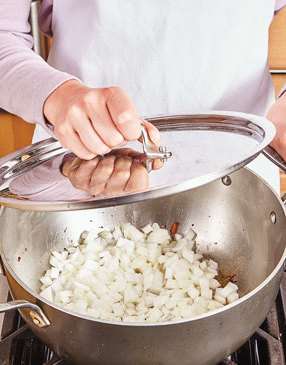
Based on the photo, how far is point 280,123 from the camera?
0.82 metres

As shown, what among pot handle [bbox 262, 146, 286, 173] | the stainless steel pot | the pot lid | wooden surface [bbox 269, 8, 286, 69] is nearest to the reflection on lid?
the pot lid

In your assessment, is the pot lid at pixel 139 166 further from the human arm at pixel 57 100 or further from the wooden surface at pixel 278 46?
the wooden surface at pixel 278 46

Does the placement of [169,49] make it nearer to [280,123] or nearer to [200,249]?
[280,123]

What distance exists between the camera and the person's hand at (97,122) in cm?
55

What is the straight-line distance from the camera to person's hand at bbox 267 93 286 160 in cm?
76

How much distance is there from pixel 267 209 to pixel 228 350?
0.24 meters

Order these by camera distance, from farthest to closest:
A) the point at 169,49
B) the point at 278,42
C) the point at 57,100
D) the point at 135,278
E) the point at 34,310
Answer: the point at 278,42
the point at 169,49
the point at 135,278
the point at 57,100
the point at 34,310

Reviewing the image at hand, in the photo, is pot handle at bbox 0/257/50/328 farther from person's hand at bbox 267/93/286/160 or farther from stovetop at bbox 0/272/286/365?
person's hand at bbox 267/93/286/160

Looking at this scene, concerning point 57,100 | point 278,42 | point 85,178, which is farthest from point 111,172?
point 278,42

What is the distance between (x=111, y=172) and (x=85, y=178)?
1.2 inches

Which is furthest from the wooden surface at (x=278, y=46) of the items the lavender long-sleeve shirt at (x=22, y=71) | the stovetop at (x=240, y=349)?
the stovetop at (x=240, y=349)

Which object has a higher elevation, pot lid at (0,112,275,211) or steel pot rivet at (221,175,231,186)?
pot lid at (0,112,275,211)

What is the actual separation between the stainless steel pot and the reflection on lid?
0.34ft

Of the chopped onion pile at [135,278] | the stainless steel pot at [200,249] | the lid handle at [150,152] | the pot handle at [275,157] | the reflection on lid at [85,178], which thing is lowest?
the chopped onion pile at [135,278]
